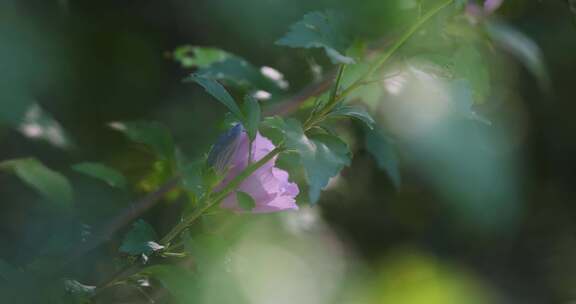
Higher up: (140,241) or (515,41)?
(140,241)

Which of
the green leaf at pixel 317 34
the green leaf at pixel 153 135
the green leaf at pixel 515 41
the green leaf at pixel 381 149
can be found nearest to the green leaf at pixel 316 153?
the green leaf at pixel 317 34

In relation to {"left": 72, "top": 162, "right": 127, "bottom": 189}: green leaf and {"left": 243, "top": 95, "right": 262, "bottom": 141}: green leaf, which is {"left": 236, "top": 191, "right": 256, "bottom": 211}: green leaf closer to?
{"left": 243, "top": 95, "right": 262, "bottom": 141}: green leaf

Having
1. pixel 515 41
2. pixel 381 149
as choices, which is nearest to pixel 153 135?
pixel 381 149

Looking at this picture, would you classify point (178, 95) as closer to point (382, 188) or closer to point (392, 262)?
point (382, 188)

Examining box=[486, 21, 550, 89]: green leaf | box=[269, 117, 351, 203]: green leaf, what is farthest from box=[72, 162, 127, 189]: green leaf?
box=[486, 21, 550, 89]: green leaf

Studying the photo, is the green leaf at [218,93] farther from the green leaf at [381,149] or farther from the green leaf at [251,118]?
the green leaf at [381,149]

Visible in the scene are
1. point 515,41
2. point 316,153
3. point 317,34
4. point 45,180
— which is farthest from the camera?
point 515,41

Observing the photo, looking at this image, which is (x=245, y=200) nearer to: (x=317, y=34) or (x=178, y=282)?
(x=178, y=282)

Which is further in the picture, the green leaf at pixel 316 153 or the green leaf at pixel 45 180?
the green leaf at pixel 45 180
